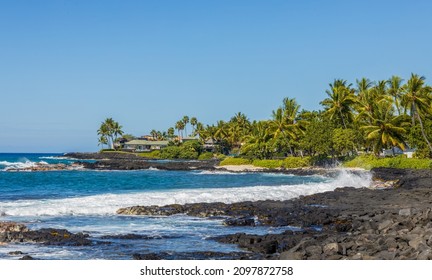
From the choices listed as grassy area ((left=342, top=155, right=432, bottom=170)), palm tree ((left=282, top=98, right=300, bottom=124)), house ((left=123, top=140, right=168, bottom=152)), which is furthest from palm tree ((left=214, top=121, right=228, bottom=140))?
grassy area ((left=342, top=155, right=432, bottom=170))

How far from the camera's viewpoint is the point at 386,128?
59.7 meters

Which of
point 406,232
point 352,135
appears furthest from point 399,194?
point 352,135

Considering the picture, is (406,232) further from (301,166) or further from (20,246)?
(301,166)

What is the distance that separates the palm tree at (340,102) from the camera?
6881cm

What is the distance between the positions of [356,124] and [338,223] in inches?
1969

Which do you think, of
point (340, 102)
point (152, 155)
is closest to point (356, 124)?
point (340, 102)

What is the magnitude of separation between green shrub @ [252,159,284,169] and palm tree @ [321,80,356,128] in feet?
32.0

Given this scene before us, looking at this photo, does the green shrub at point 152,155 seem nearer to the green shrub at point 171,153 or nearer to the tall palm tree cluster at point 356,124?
the green shrub at point 171,153

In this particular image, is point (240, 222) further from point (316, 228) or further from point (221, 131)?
point (221, 131)

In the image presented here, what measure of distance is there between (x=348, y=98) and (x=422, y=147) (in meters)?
13.3

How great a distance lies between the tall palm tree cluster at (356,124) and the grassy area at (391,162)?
1.83 metres

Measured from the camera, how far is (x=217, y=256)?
48.3ft

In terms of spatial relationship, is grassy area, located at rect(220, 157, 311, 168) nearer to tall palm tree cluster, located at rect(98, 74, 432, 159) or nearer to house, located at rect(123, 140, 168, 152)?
tall palm tree cluster, located at rect(98, 74, 432, 159)

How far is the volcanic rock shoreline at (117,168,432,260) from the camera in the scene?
13.3m
